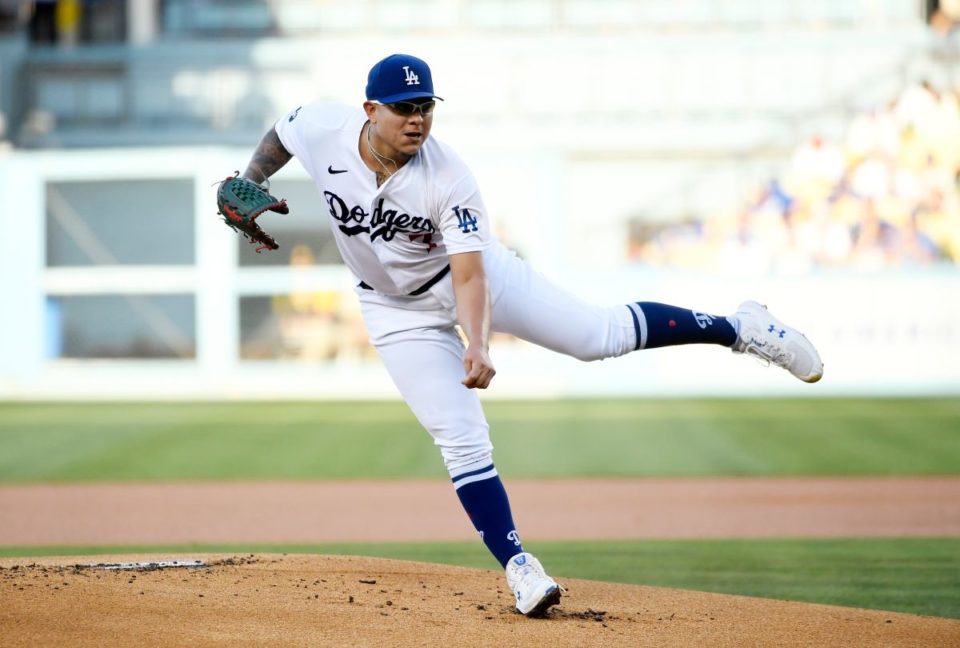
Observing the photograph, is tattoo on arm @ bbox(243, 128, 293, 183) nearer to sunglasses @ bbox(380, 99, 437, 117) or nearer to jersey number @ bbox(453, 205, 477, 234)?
sunglasses @ bbox(380, 99, 437, 117)

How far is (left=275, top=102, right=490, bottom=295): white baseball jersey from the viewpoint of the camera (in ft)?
13.6

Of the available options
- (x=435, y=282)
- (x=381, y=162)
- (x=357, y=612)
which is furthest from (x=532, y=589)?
(x=381, y=162)

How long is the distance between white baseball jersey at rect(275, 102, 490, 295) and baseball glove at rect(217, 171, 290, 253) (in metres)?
0.20

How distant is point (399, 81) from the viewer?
13.1ft

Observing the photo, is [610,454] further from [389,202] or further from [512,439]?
[389,202]

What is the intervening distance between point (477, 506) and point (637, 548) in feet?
7.63

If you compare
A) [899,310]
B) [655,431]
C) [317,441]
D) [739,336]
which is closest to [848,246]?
[899,310]

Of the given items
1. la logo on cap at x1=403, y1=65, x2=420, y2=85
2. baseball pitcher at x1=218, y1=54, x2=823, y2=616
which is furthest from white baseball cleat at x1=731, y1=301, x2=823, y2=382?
la logo on cap at x1=403, y1=65, x2=420, y2=85

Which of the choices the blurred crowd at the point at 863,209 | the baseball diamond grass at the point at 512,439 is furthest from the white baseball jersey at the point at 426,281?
the blurred crowd at the point at 863,209

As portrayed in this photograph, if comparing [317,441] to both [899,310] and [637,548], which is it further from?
[899,310]

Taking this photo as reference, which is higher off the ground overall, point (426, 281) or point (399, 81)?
point (399, 81)

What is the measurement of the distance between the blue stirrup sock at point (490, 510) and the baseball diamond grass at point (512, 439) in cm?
495

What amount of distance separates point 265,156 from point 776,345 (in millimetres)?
1964

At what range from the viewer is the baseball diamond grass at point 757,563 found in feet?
17.1
